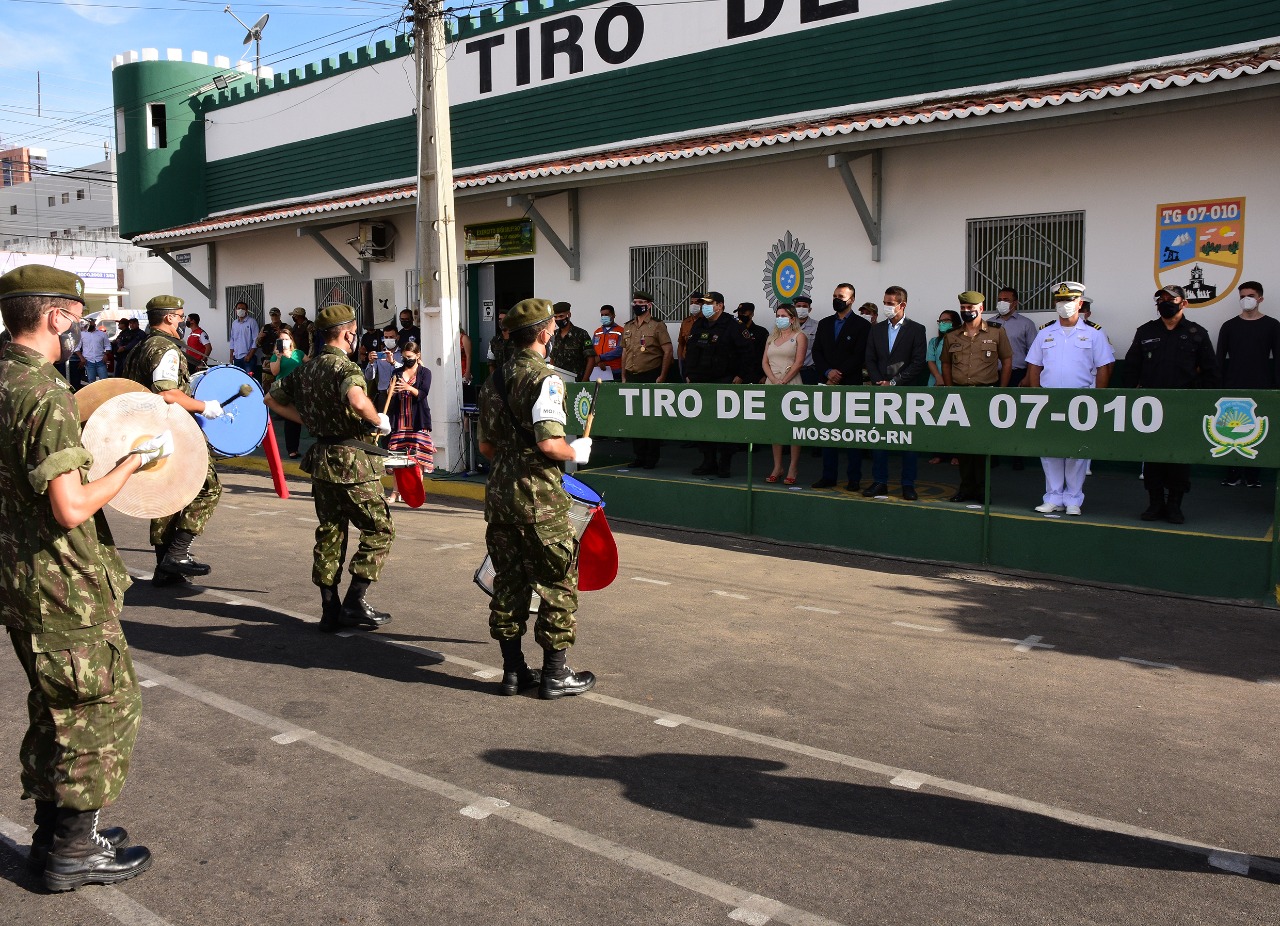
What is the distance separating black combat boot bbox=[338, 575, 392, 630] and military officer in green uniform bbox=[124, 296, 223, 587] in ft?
4.66

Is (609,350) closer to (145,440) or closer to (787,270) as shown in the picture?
(787,270)

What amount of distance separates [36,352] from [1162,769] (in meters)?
4.73

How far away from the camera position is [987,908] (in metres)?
3.61

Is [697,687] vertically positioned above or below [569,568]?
below

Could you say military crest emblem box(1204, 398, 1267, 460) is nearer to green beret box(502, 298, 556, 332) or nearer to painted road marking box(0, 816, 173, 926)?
green beret box(502, 298, 556, 332)

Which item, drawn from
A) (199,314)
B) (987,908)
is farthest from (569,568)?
(199,314)

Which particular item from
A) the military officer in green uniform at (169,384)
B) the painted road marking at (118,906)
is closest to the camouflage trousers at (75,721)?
the painted road marking at (118,906)

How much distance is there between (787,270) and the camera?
1374cm

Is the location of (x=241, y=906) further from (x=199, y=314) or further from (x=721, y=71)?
(x=199, y=314)

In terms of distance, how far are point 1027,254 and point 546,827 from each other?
9.60 metres

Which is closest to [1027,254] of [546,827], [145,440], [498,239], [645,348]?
[645,348]

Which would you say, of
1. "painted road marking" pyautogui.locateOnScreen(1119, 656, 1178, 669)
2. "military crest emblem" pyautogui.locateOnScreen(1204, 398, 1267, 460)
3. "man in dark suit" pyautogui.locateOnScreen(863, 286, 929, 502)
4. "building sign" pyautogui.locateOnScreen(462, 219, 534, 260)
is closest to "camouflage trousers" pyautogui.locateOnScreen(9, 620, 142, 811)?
"painted road marking" pyautogui.locateOnScreen(1119, 656, 1178, 669)

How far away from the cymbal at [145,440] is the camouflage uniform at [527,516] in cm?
179

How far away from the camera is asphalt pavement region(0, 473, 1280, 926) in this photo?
3.74m
